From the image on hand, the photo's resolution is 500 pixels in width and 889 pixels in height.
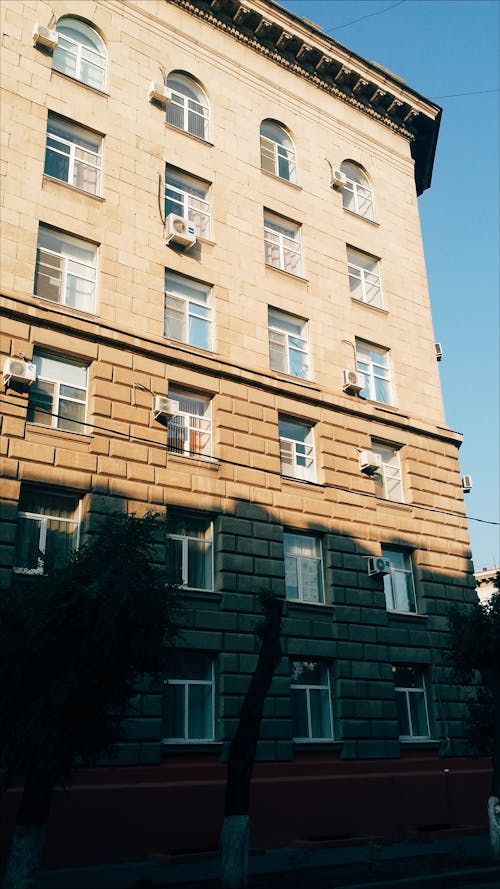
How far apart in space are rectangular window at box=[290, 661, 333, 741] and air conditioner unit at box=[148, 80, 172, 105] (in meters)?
15.7

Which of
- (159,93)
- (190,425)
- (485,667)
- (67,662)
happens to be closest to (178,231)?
(159,93)

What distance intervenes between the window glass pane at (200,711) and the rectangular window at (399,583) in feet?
20.5

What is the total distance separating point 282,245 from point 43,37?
854cm

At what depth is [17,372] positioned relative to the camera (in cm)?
1655

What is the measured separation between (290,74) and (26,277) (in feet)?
45.1

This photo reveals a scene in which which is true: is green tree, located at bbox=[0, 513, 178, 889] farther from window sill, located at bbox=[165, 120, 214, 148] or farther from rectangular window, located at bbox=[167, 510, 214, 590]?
window sill, located at bbox=[165, 120, 214, 148]

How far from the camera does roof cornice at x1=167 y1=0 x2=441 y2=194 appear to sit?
25.1 m

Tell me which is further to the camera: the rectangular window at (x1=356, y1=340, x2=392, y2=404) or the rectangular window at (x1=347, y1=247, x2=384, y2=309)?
the rectangular window at (x1=347, y1=247, x2=384, y2=309)

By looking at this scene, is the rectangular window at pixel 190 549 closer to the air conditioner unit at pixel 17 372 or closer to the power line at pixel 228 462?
the power line at pixel 228 462

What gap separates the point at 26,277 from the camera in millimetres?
18031

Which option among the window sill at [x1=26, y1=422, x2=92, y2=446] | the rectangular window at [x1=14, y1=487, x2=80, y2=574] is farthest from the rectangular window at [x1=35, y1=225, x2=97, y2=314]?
the rectangular window at [x1=14, y1=487, x2=80, y2=574]

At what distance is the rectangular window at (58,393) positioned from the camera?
17.4 meters

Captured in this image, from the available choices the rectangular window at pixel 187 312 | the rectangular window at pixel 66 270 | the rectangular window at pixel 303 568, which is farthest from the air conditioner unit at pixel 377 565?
the rectangular window at pixel 66 270

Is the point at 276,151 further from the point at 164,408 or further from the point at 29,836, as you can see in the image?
the point at 29,836
